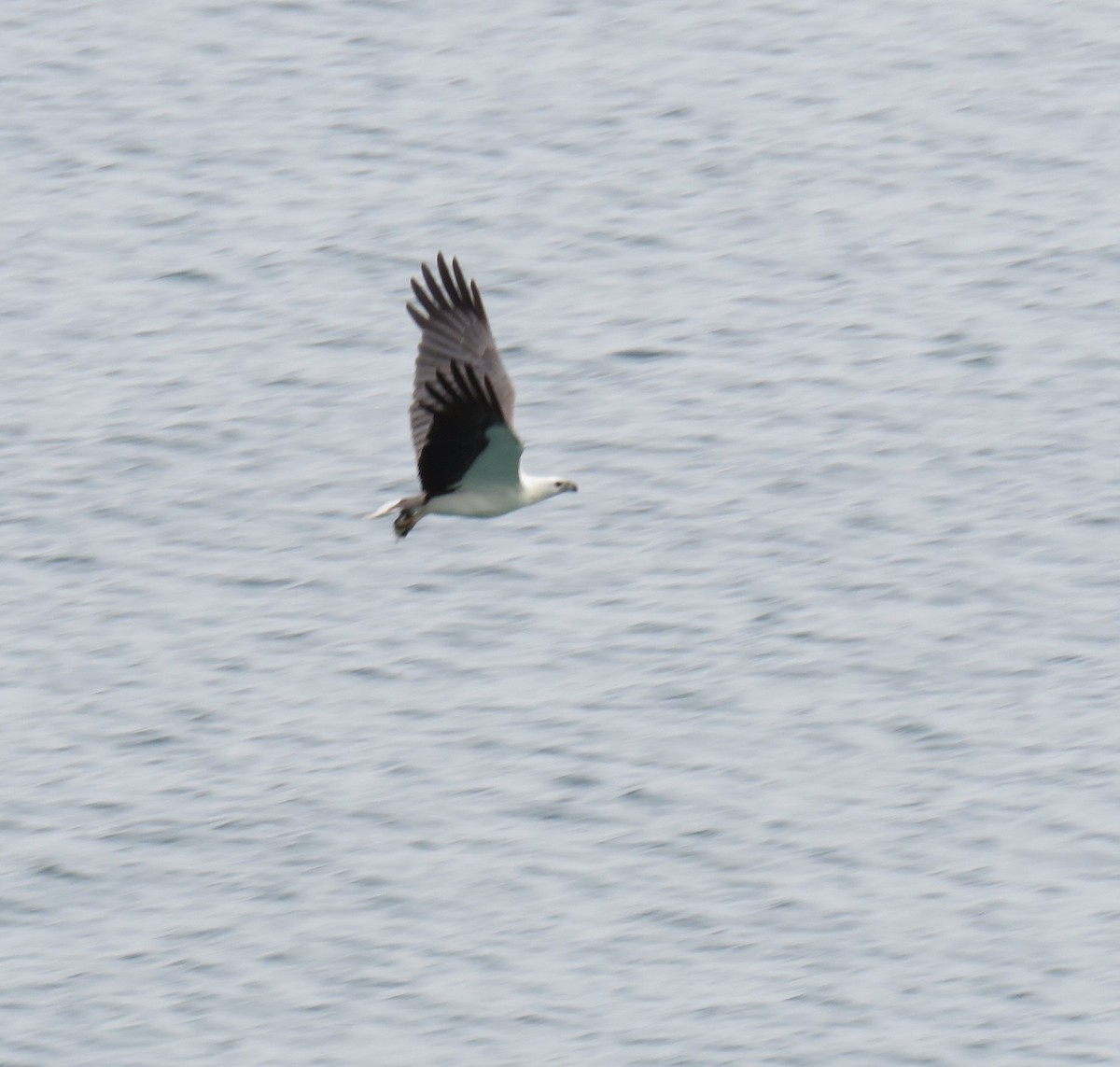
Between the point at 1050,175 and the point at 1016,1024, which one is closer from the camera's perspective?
the point at 1016,1024

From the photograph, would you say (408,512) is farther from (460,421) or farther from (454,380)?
(454,380)

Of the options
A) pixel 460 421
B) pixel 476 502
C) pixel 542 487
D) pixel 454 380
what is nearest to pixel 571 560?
pixel 542 487

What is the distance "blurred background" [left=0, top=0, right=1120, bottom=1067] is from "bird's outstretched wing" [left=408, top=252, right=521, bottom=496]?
688cm

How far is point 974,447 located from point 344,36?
47.1 feet

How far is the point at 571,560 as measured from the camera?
2961 cm

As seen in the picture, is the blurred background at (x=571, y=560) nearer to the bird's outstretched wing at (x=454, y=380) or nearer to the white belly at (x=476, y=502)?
the white belly at (x=476, y=502)

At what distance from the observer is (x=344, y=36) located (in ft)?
139

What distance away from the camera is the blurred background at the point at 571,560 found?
81.6 feet

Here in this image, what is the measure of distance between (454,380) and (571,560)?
37.4 ft

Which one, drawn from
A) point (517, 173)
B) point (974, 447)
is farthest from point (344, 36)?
point (974, 447)

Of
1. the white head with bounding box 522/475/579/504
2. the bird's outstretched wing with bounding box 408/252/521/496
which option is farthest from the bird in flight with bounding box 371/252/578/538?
the white head with bounding box 522/475/579/504

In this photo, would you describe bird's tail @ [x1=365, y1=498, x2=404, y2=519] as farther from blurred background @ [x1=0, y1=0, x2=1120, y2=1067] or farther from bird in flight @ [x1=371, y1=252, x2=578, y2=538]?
blurred background @ [x1=0, y1=0, x2=1120, y2=1067]

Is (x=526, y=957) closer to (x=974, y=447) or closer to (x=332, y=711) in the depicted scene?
(x=332, y=711)

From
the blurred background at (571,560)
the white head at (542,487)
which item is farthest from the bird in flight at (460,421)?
the blurred background at (571,560)
